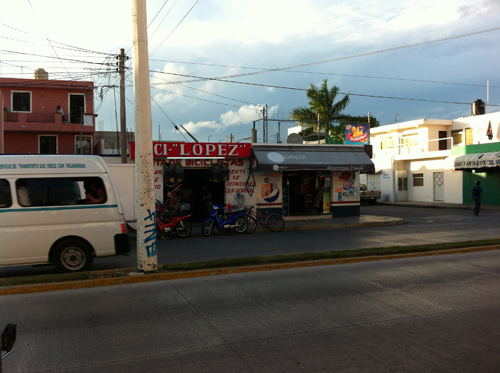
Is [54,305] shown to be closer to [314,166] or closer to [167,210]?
[167,210]

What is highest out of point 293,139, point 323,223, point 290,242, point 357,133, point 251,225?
point 357,133

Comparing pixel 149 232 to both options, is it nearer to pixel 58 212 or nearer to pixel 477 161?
pixel 58 212

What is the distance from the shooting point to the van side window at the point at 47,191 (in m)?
8.62

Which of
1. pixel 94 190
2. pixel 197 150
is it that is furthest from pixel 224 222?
pixel 94 190

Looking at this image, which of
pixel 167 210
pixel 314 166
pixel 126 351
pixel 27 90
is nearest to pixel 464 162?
pixel 314 166

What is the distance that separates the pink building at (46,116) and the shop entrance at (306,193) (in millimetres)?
18187

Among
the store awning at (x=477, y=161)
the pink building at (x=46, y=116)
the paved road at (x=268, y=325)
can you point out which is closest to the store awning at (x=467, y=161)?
the store awning at (x=477, y=161)

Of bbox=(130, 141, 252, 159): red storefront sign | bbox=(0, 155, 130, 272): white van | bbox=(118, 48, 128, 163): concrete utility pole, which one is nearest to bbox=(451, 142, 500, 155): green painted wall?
bbox=(130, 141, 252, 159): red storefront sign

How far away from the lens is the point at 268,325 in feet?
18.3

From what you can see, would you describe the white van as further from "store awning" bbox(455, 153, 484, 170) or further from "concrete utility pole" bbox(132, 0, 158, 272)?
"store awning" bbox(455, 153, 484, 170)

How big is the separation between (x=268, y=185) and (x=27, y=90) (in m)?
24.3

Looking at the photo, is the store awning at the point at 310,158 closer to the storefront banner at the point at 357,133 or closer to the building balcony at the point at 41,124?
the storefront banner at the point at 357,133

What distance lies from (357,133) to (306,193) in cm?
453

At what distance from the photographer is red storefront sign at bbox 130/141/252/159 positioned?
18750 millimetres
